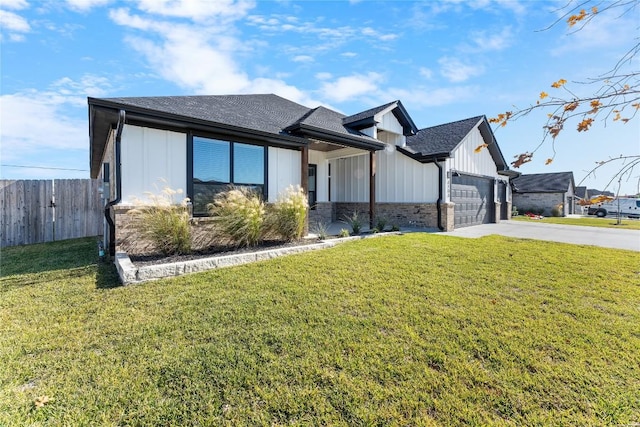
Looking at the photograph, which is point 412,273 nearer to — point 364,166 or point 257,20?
point 257,20

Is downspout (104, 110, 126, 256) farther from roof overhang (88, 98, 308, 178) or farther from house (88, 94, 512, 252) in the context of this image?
roof overhang (88, 98, 308, 178)

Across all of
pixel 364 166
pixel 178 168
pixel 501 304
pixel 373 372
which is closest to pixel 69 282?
pixel 178 168

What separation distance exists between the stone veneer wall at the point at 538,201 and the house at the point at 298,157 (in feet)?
53.2

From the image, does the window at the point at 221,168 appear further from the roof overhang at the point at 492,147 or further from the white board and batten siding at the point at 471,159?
the roof overhang at the point at 492,147

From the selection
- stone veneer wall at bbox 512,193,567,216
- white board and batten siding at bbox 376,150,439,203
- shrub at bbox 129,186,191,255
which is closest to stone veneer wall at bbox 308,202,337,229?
white board and batten siding at bbox 376,150,439,203

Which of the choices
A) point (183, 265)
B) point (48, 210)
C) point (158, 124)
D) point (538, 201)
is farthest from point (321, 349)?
point (538, 201)

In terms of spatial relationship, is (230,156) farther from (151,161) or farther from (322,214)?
(322,214)

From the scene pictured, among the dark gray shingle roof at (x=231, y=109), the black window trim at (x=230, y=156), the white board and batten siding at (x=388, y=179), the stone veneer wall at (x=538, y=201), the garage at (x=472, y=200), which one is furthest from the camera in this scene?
the stone veneer wall at (x=538, y=201)

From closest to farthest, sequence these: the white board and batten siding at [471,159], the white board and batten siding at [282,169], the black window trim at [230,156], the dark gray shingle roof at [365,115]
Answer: the black window trim at [230,156]
the white board and batten siding at [282,169]
the dark gray shingle roof at [365,115]
the white board and batten siding at [471,159]

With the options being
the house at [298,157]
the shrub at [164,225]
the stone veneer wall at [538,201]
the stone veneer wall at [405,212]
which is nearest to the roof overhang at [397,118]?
the house at [298,157]

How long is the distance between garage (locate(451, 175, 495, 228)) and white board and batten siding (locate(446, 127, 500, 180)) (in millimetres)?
394

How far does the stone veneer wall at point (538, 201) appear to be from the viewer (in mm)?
29444

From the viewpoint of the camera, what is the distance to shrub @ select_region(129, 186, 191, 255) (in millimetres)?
6027

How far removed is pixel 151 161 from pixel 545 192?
3700 cm
